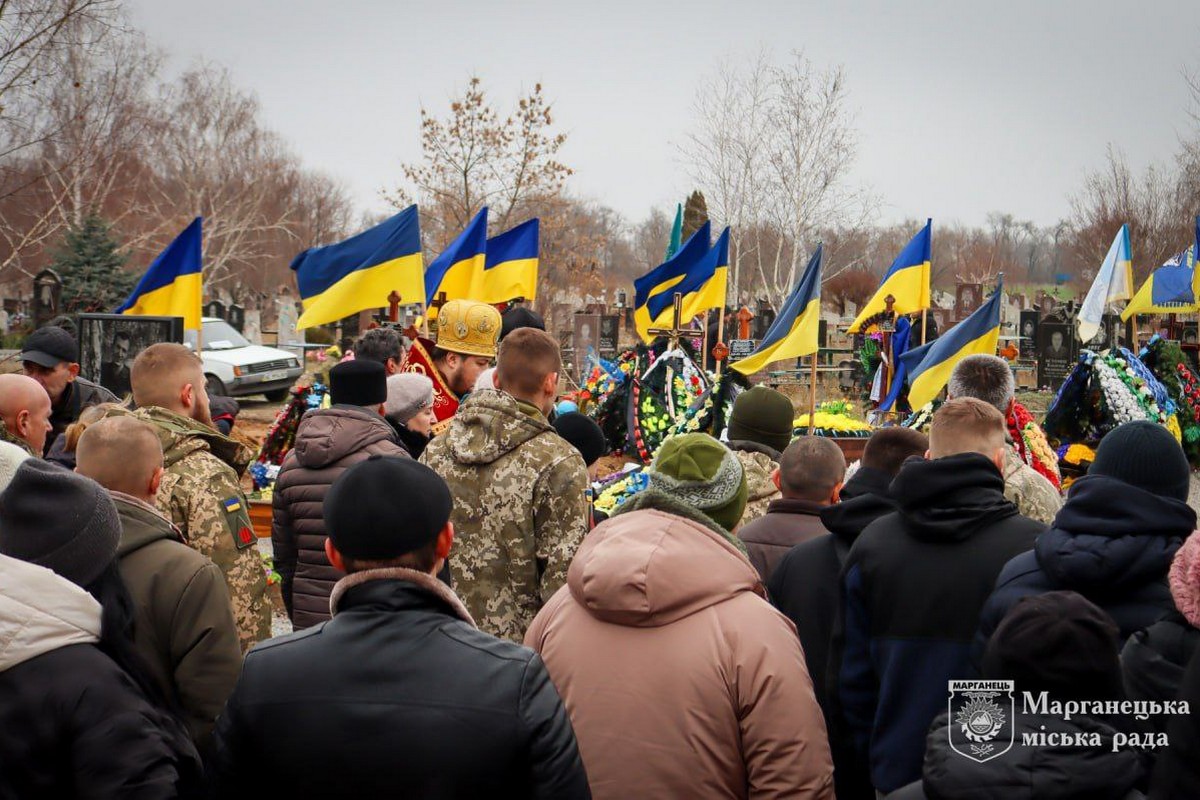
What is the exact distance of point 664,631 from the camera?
2.85 m

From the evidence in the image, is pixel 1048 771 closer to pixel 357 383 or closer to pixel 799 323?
pixel 357 383

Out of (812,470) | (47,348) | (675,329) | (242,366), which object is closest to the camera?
(812,470)

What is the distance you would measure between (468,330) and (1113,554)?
4.84 metres

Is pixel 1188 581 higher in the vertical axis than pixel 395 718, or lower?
higher

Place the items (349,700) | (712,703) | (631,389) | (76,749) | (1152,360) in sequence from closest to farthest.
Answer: (349,700) → (76,749) → (712,703) → (631,389) → (1152,360)

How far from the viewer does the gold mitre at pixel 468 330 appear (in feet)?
24.0

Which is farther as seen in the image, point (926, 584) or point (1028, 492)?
point (1028, 492)

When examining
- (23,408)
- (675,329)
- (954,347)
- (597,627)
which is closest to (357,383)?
(23,408)

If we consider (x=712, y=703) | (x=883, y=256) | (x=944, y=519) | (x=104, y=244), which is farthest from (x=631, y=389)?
(x=883, y=256)

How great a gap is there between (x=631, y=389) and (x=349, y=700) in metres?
9.13

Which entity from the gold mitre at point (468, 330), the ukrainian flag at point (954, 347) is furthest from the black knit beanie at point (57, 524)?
the ukrainian flag at point (954, 347)

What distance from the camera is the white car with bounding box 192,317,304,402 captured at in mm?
22938

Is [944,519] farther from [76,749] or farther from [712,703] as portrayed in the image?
[76,749]

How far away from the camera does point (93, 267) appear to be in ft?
114
